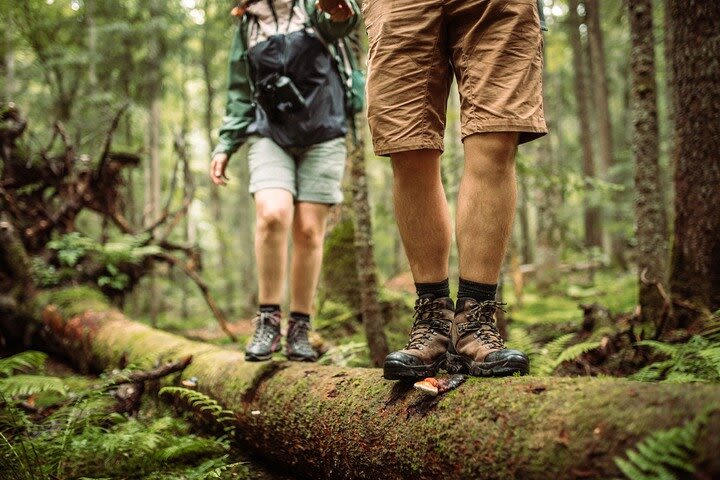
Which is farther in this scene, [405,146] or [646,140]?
[646,140]

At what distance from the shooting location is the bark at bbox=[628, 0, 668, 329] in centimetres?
459

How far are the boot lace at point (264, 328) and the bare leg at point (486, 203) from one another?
1571 millimetres

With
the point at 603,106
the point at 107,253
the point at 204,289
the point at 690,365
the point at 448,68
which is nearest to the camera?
the point at 448,68

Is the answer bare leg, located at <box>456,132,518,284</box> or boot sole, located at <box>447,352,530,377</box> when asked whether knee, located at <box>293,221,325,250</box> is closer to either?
bare leg, located at <box>456,132,518,284</box>

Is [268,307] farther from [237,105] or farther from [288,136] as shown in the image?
[237,105]

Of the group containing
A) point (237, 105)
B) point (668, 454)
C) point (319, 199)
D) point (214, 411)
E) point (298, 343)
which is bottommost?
point (214, 411)

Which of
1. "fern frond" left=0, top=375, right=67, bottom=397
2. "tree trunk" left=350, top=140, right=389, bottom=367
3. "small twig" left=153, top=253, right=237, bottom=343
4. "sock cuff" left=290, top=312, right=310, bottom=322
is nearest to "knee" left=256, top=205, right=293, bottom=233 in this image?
"sock cuff" left=290, top=312, right=310, bottom=322

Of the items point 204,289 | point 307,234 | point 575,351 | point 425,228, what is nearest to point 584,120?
point 204,289

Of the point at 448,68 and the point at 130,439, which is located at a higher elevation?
the point at 448,68

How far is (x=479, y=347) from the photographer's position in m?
2.10

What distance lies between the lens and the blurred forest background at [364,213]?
4.05 meters

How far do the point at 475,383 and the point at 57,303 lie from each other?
6.03m

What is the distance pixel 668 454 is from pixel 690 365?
1.86 metres

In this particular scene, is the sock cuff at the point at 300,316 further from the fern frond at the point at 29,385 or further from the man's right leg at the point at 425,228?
the fern frond at the point at 29,385
